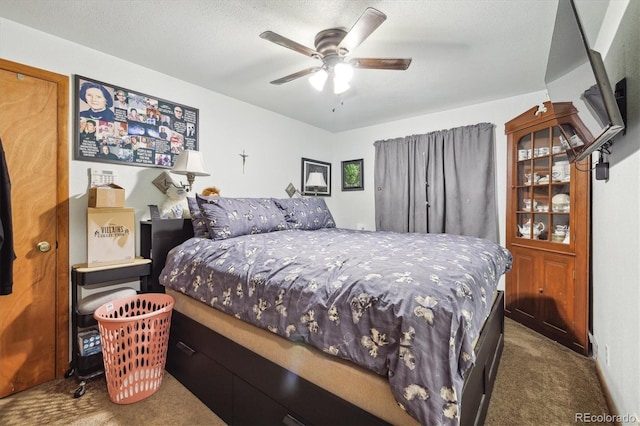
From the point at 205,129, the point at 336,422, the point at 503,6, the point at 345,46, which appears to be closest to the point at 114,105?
the point at 205,129

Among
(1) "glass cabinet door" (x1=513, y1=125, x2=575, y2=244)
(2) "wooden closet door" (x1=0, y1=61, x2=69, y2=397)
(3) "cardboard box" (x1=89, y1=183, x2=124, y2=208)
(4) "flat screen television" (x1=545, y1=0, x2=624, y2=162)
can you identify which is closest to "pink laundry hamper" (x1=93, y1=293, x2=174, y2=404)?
(2) "wooden closet door" (x1=0, y1=61, x2=69, y2=397)

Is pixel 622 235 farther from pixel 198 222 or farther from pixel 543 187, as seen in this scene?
pixel 198 222

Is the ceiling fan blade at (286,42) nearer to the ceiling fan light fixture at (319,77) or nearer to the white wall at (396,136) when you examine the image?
the ceiling fan light fixture at (319,77)

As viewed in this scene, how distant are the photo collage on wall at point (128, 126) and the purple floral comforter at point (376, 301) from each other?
1.19 m

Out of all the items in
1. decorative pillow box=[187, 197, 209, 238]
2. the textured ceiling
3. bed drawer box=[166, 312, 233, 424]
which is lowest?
bed drawer box=[166, 312, 233, 424]

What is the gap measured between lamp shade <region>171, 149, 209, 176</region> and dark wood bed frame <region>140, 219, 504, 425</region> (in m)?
0.81

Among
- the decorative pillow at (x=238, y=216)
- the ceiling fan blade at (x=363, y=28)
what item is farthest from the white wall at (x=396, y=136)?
the ceiling fan blade at (x=363, y=28)

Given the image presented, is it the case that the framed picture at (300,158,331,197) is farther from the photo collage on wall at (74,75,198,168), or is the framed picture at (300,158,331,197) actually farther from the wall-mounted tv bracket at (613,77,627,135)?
the wall-mounted tv bracket at (613,77,627,135)

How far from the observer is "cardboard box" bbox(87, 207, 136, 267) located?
1.94 metres

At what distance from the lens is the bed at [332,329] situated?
0.91m

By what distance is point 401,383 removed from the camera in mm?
904

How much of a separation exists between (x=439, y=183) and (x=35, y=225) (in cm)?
382

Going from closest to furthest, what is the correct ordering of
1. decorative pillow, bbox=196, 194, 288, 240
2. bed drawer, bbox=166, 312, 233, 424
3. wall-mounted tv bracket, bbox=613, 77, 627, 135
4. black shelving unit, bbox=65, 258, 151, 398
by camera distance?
wall-mounted tv bracket, bbox=613, 77, 627, 135 < bed drawer, bbox=166, 312, 233, 424 < black shelving unit, bbox=65, 258, 151, 398 < decorative pillow, bbox=196, 194, 288, 240

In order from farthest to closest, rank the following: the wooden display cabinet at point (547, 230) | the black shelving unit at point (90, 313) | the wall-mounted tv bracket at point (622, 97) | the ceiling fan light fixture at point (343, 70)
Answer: the wooden display cabinet at point (547, 230), the ceiling fan light fixture at point (343, 70), the black shelving unit at point (90, 313), the wall-mounted tv bracket at point (622, 97)
